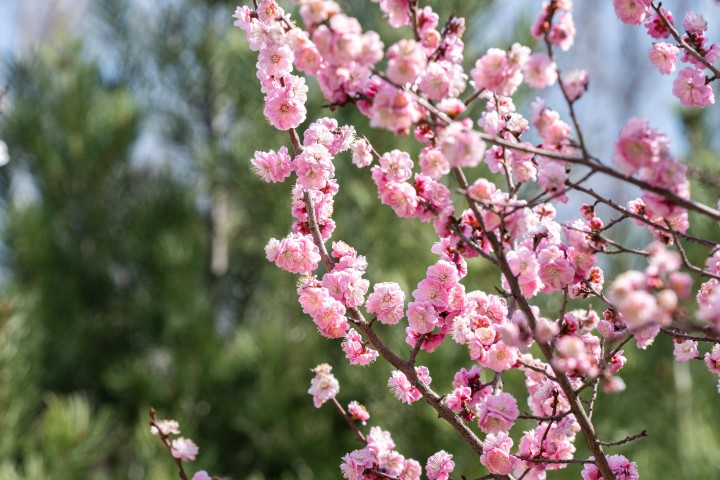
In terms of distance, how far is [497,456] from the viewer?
0.85 meters

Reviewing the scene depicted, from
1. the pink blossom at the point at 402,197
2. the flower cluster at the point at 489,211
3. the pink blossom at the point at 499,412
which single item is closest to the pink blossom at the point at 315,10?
the flower cluster at the point at 489,211

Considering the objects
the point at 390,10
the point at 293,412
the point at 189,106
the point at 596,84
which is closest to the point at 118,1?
the point at 189,106

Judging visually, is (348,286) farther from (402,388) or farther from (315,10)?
(315,10)

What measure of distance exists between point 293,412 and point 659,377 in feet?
5.49

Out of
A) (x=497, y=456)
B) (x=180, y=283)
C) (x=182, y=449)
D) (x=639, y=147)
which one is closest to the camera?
(x=639, y=147)

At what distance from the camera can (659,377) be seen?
342cm

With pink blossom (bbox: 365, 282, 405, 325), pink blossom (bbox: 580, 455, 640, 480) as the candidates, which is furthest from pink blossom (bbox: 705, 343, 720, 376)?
pink blossom (bbox: 365, 282, 405, 325)

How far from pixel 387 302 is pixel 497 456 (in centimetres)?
23

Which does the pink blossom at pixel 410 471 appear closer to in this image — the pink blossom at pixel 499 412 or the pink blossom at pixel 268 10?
the pink blossom at pixel 499 412

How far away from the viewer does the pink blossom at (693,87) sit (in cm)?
93

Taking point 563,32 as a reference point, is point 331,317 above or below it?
below

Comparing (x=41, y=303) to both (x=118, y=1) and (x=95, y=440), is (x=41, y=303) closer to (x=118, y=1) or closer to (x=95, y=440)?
(x=95, y=440)

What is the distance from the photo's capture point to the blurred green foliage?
8.79 ft

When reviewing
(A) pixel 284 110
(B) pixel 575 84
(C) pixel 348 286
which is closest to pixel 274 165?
(A) pixel 284 110
